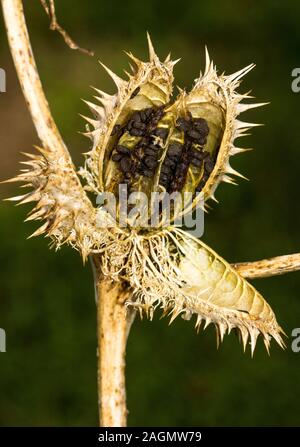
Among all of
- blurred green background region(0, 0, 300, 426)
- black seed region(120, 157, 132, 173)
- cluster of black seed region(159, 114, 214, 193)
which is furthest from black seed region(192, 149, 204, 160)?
blurred green background region(0, 0, 300, 426)

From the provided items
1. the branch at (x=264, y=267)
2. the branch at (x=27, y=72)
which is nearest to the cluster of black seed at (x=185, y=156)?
the branch at (x=264, y=267)

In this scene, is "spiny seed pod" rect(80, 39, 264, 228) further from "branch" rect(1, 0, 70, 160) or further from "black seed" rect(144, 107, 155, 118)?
"branch" rect(1, 0, 70, 160)

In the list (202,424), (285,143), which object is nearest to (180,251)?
(202,424)

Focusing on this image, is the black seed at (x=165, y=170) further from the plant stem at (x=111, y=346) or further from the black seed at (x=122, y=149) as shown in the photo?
the plant stem at (x=111, y=346)

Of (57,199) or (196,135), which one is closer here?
(57,199)

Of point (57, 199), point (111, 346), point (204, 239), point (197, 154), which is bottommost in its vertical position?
point (111, 346)

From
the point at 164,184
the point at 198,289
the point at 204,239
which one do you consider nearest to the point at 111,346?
the point at 198,289

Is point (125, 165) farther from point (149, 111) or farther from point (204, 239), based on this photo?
point (204, 239)

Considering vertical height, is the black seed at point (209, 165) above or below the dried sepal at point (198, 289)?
above

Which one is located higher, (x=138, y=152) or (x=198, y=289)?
(x=138, y=152)
